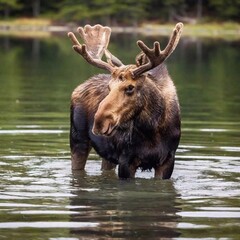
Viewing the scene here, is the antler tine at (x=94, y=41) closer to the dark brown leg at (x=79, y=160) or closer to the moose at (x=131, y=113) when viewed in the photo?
the moose at (x=131, y=113)

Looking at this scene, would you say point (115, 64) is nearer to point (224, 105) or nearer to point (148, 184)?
point (148, 184)

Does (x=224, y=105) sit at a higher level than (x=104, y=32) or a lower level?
lower

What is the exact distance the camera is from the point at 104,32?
50.5ft

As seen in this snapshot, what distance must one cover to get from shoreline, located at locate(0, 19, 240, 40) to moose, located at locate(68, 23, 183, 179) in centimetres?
8155

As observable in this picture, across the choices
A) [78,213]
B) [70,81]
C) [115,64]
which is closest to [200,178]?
[115,64]

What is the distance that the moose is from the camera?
509 inches

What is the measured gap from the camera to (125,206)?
1233 centimetres

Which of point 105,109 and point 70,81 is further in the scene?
point 70,81

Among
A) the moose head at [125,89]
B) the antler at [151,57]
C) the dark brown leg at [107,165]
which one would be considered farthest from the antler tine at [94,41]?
the dark brown leg at [107,165]

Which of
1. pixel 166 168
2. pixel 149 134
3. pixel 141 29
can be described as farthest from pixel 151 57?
pixel 141 29

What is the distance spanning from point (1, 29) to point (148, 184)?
93487 millimetres

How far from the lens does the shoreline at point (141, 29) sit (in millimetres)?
100188

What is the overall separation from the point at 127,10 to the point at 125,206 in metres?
97.7

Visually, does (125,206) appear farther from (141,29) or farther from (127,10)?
(127,10)
